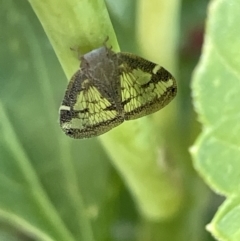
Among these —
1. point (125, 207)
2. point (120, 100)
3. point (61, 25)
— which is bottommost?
point (125, 207)

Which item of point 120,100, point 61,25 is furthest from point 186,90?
point 61,25

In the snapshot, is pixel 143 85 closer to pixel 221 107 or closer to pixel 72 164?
pixel 72 164

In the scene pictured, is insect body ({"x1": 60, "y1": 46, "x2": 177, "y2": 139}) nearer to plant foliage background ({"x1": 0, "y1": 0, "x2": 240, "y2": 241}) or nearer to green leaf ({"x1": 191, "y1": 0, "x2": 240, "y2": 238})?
plant foliage background ({"x1": 0, "y1": 0, "x2": 240, "y2": 241})

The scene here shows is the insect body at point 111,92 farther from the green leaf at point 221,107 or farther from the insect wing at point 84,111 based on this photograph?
the green leaf at point 221,107

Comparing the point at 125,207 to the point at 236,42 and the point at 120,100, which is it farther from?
the point at 236,42

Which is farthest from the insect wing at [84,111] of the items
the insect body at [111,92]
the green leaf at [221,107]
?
the green leaf at [221,107]

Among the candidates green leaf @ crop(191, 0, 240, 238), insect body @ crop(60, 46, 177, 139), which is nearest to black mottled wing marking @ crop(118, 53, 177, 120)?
insect body @ crop(60, 46, 177, 139)

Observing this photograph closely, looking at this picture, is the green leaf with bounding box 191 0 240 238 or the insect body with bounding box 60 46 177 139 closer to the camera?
the green leaf with bounding box 191 0 240 238
